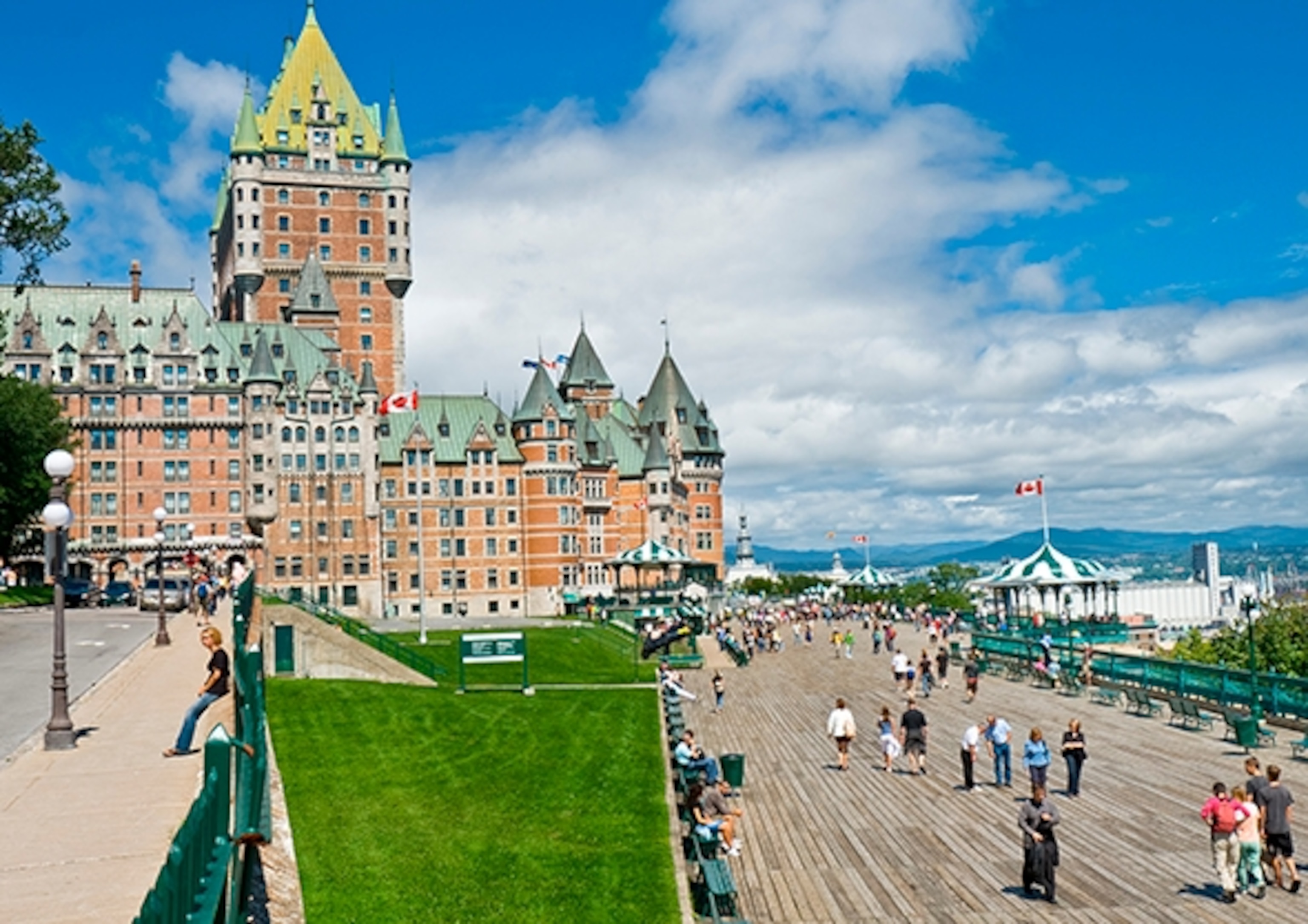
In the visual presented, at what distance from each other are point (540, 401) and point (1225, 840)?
87569mm

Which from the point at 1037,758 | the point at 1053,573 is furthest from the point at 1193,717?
the point at 1053,573

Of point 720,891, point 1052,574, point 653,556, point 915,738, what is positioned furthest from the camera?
point 653,556

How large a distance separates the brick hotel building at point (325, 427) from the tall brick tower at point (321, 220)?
18cm

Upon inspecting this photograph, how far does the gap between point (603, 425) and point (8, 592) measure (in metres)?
58.9

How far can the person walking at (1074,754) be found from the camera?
27516 mm

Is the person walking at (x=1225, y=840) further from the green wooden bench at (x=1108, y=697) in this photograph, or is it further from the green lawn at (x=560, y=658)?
the green lawn at (x=560, y=658)

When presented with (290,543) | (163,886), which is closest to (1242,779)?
(163,886)

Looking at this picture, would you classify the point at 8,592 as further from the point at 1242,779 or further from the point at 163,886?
the point at 163,886

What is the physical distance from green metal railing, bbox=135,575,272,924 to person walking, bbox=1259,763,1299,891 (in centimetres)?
1519

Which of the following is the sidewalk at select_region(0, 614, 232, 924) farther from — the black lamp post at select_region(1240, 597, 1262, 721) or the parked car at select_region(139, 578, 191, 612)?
the parked car at select_region(139, 578, 191, 612)

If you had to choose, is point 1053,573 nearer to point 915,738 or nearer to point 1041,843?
point 915,738

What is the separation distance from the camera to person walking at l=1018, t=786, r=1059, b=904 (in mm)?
19703

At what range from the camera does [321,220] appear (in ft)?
364

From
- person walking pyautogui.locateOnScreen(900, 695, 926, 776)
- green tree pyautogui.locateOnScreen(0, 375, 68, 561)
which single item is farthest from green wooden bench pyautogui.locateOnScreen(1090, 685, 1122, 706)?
green tree pyautogui.locateOnScreen(0, 375, 68, 561)
